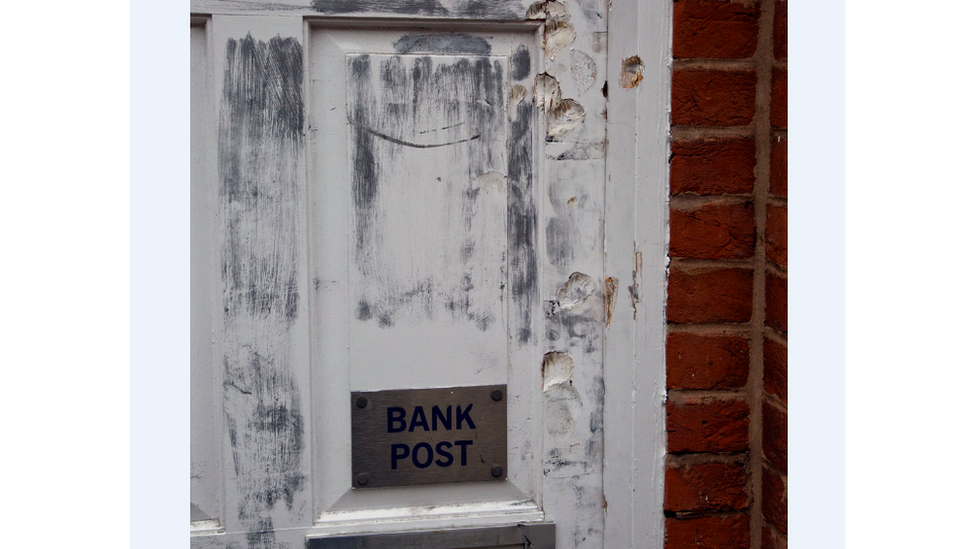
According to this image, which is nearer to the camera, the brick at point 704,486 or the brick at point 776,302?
the brick at point 776,302

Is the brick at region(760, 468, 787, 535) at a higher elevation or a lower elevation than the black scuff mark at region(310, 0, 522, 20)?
lower

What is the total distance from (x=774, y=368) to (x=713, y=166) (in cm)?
34

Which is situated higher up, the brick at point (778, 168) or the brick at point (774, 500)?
the brick at point (778, 168)

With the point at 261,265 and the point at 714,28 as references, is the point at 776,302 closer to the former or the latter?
the point at 714,28

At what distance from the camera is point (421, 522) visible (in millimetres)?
1350

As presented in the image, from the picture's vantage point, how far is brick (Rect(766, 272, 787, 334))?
123 cm

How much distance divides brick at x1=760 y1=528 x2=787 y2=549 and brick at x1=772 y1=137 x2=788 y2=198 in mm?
543

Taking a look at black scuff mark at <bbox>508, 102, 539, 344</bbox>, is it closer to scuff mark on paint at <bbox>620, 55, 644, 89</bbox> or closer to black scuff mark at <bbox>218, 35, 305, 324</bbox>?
scuff mark on paint at <bbox>620, 55, 644, 89</bbox>

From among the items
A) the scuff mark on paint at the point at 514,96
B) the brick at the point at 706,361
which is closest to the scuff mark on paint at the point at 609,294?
the brick at the point at 706,361

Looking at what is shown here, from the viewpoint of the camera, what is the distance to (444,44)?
1316 millimetres

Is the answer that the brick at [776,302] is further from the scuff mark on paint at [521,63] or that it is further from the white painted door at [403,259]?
the scuff mark on paint at [521,63]

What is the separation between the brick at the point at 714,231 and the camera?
4.25 feet

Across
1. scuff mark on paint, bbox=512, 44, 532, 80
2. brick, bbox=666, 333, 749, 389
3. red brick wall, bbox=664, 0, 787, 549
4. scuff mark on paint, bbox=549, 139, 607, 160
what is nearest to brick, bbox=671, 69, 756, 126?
red brick wall, bbox=664, 0, 787, 549

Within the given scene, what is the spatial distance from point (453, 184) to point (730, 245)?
467 mm
